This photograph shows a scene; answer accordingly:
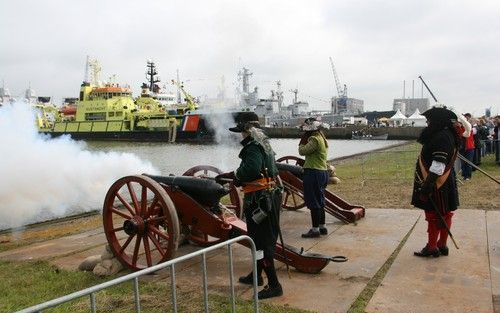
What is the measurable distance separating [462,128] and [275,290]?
340 centimetres

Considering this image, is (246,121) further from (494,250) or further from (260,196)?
(494,250)

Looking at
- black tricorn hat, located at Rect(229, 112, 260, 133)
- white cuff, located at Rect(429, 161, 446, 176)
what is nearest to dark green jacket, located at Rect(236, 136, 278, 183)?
black tricorn hat, located at Rect(229, 112, 260, 133)

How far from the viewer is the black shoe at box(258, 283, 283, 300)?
441 centimetres

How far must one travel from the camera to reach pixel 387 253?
5812mm

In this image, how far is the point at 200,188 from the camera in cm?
548

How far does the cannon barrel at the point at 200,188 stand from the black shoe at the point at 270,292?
4.48 feet

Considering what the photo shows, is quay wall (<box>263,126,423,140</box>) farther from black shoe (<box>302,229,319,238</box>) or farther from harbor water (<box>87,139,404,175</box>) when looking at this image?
black shoe (<box>302,229,319,238</box>)

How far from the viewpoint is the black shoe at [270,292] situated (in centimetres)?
441

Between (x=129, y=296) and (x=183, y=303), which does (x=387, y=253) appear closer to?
(x=183, y=303)

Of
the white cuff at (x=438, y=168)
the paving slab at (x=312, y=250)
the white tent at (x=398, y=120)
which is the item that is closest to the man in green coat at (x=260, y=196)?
the paving slab at (x=312, y=250)

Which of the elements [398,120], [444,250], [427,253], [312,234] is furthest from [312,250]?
[398,120]

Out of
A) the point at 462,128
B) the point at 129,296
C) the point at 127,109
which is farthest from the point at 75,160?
the point at 127,109

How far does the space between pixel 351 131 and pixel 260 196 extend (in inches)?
2461

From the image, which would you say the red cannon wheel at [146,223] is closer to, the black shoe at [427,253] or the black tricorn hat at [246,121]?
the black tricorn hat at [246,121]
